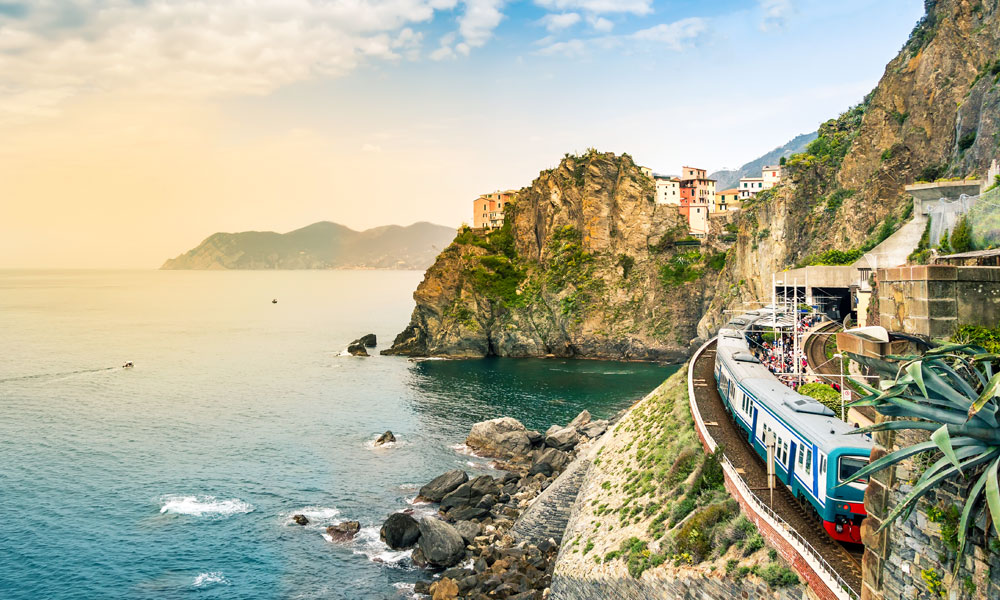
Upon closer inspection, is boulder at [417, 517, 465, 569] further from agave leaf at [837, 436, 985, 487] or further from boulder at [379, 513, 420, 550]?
agave leaf at [837, 436, 985, 487]

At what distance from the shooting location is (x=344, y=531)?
118 feet

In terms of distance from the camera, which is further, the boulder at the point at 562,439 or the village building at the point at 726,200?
the village building at the point at 726,200

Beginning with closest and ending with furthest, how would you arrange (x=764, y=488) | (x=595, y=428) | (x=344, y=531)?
(x=764, y=488) → (x=344, y=531) → (x=595, y=428)

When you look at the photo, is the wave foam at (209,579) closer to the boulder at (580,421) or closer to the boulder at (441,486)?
the boulder at (441,486)

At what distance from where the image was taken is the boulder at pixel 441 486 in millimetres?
40562

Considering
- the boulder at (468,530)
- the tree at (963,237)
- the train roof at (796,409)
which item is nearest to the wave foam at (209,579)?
the boulder at (468,530)

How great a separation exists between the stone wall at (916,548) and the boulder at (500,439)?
39.7 metres

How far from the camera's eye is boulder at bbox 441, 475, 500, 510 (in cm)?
3898

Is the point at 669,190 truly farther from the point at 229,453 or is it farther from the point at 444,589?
the point at 444,589

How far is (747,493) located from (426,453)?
A: 3684 cm

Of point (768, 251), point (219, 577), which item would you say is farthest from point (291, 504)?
point (768, 251)

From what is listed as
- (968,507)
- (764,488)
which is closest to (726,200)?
(764,488)

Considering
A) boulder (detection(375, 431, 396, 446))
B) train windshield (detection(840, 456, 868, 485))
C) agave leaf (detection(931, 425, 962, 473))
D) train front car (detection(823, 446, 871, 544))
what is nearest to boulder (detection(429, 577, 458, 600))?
train front car (detection(823, 446, 871, 544))

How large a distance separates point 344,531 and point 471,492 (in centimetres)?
857
